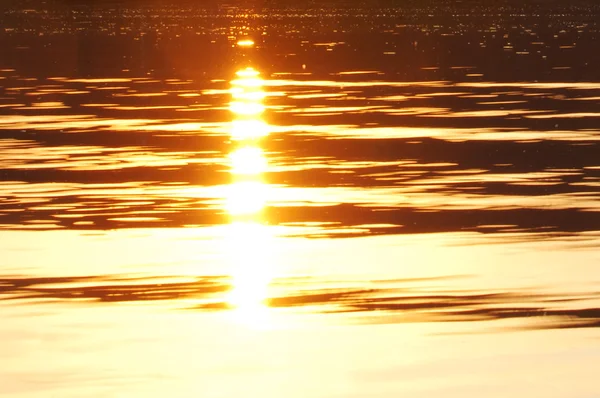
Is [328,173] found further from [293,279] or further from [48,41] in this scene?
[48,41]

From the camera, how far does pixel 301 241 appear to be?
1125cm

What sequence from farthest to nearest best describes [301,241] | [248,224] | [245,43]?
[245,43] → [248,224] → [301,241]

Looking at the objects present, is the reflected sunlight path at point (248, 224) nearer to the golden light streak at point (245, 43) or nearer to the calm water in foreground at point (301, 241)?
the calm water in foreground at point (301, 241)

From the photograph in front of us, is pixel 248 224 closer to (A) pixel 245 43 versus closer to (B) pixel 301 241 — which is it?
(B) pixel 301 241

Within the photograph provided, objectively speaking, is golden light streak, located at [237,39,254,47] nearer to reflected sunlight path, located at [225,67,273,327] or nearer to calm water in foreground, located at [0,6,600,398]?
calm water in foreground, located at [0,6,600,398]

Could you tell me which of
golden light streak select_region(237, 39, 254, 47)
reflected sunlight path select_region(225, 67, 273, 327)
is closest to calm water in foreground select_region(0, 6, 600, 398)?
reflected sunlight path select_region(225, 67, 273, 327)

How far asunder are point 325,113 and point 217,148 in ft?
14.0

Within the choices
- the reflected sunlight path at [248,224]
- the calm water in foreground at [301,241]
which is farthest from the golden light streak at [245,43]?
the reflected sunlight path at [248,224]

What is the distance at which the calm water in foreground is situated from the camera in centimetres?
771

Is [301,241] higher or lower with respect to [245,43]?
lower

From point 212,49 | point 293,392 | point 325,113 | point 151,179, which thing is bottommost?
point 293,392

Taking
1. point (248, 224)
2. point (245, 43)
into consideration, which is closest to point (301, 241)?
point (248, 224)

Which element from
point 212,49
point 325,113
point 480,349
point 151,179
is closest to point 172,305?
point 480,349

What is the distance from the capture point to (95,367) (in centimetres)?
768
